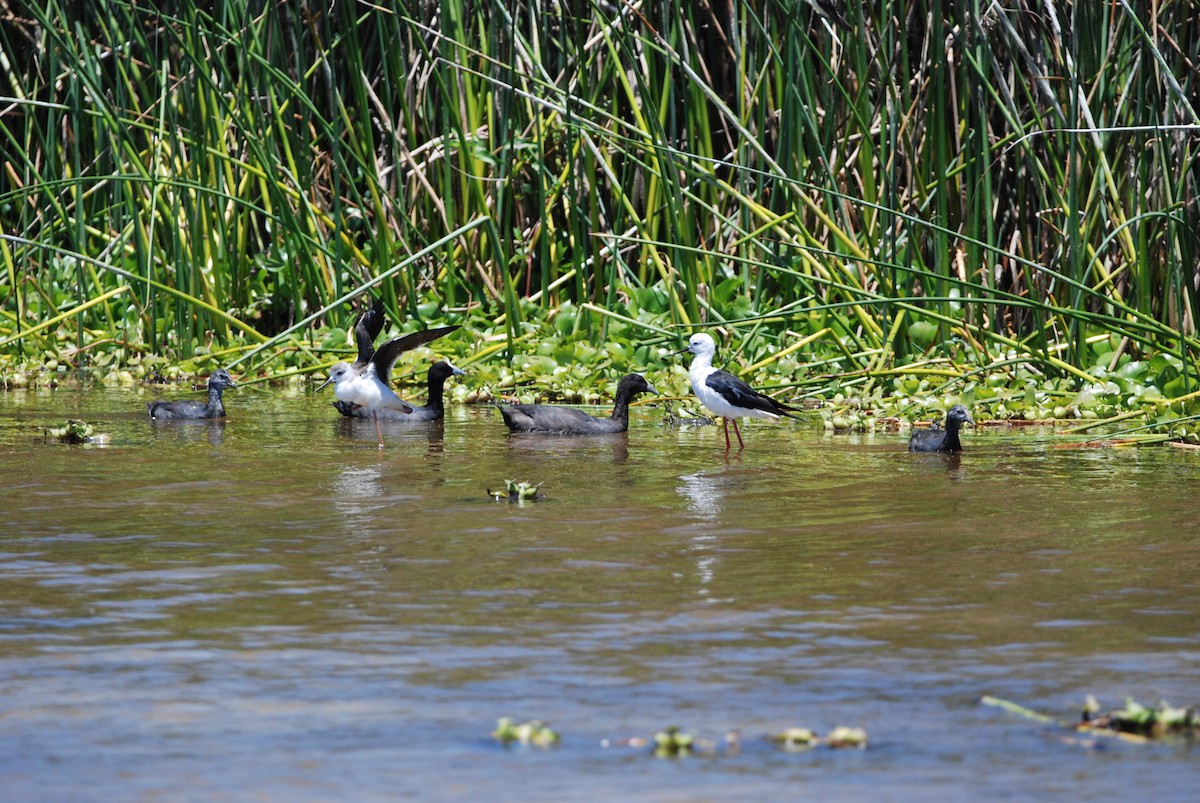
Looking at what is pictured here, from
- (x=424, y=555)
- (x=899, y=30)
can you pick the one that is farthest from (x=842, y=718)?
(x=899, y=30)

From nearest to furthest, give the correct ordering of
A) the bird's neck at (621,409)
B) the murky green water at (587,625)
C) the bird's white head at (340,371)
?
the murky green water at (587,625)
the bird's neck at (621,409)
the bird's white head at (340,371)

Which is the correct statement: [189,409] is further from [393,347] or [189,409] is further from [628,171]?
[628,171]

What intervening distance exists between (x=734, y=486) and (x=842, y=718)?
10.8 ft

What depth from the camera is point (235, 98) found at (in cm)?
1199

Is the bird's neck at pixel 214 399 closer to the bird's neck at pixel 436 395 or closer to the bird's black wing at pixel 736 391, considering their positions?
the bird's neck at pixel 436 395

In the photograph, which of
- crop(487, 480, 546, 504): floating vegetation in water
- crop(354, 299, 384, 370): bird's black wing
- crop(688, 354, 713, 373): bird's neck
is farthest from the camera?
crop(354, 299, 384, 370): bird's black wing

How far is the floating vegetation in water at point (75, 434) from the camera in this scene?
805 centimetres

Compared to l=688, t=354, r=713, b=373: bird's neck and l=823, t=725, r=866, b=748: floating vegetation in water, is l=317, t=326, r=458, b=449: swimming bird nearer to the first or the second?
l=688, t=354, r=713, b=373: bird's neck

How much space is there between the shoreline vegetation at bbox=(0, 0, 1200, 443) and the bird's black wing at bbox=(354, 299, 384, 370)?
1.45ft

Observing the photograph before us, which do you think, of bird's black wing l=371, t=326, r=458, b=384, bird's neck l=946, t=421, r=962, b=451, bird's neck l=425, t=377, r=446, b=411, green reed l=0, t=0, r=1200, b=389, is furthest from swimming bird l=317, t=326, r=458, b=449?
bird's neck l=946, t=421, r=962, b=451

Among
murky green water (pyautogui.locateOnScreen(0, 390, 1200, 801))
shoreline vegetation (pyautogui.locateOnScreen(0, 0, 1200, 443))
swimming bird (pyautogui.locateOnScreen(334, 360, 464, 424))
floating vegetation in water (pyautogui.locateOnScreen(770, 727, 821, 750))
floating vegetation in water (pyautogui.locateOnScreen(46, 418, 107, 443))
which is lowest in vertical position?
floating vegetation in water (pyautogui.locateOnScreen(770, 727, 821, 750))

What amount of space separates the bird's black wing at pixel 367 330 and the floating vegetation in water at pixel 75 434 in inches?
62.9

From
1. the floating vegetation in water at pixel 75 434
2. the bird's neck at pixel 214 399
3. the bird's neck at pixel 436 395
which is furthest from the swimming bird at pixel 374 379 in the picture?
the floating vegetation in water at pixel 75 434

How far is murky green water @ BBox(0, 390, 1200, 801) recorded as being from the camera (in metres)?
3.12
